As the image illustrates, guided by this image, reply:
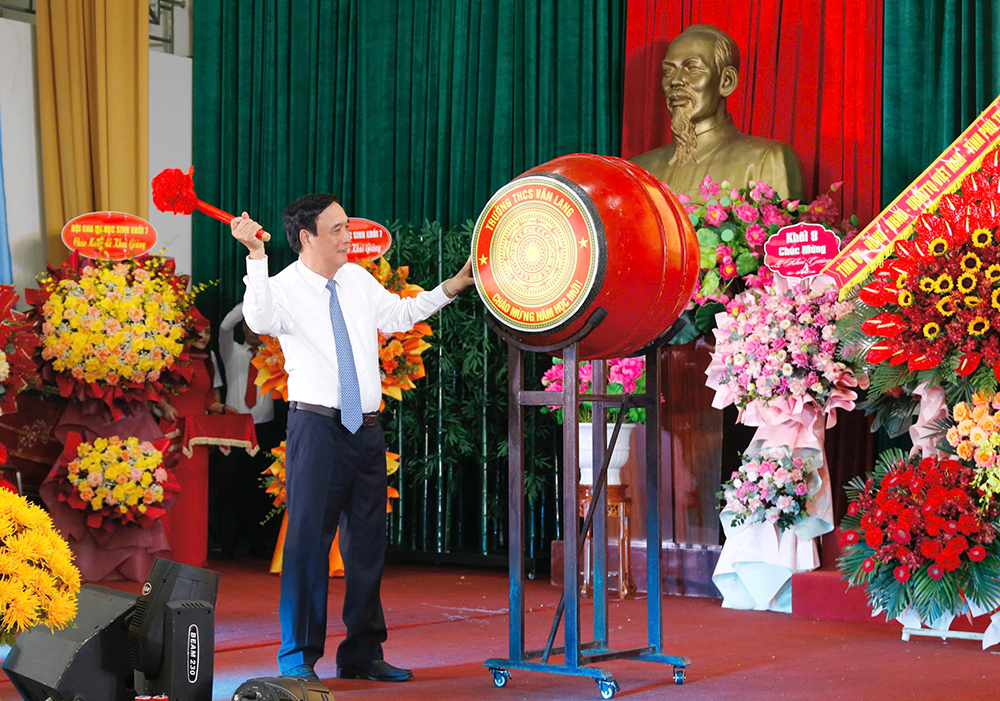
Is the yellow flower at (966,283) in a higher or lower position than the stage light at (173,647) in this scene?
higher

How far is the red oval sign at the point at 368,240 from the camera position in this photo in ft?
19.6

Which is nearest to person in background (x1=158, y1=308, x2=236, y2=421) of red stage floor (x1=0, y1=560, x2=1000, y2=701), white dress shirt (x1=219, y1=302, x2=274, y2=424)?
white dress shirt (x1=219, y1=302, x2=274, y2=424)

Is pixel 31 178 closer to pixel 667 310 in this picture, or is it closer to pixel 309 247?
pixel 309 247

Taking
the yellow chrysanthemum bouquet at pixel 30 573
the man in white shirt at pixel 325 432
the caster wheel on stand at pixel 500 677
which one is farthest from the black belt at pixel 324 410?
the yellow chrysanthemum bouquet at pixel 30 573

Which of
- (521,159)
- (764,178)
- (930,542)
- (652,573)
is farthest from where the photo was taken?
(521,159)

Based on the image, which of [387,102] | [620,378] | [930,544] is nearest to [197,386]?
[387,102]

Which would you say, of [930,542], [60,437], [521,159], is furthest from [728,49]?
[60,437]

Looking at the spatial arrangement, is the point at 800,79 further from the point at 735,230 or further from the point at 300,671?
the point at 300,671

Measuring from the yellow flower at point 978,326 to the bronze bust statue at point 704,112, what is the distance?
6.25ft

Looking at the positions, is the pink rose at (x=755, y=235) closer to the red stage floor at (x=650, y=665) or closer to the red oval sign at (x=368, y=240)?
the red stage floor at (x=650, y=665)

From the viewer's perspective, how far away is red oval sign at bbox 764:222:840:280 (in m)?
4.73

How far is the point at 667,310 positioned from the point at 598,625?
3.04 ft

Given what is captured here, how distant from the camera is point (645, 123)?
20.1 ft

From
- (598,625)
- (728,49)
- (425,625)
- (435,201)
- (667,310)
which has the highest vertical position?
(728,49)
